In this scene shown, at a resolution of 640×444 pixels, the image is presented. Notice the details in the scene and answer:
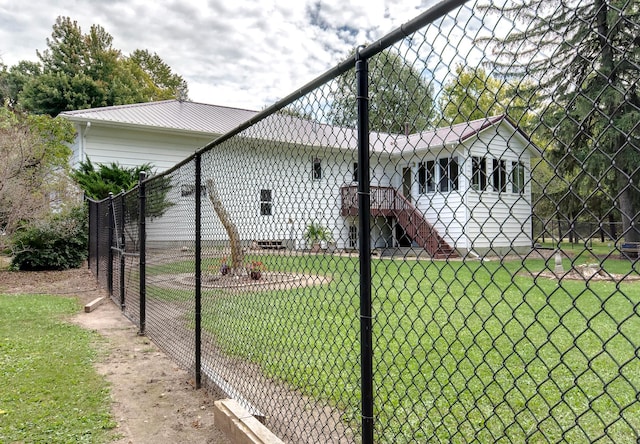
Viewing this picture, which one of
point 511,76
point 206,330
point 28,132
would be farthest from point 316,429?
point 28,132

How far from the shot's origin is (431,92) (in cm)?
137

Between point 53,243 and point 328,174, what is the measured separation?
9.28 metres

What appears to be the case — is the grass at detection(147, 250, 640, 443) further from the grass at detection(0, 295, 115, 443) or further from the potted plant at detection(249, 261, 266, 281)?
the grass at detection(0, 295, 115, 443)

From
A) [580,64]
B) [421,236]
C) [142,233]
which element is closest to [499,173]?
[580,64]

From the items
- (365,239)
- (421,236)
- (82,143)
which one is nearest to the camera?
(365,239)

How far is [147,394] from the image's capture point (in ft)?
10.5

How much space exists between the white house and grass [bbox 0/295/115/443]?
1436 mm

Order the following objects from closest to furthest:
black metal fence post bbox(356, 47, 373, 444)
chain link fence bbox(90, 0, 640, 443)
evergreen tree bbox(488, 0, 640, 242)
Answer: evergreen tree bbox(488, 0, 640, 242), chain link fence bbox(90, 0, 640, 443), black metal fence post bbox(356, 47, 373, 444)

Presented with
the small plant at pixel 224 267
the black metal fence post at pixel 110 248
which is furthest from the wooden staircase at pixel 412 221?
the black metal fence post at pixel 110 248

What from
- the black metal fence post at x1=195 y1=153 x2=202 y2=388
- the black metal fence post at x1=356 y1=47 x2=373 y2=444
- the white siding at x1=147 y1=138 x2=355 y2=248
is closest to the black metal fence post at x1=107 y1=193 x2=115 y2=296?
the white siding at x1=147 y1=138 x2=355 y2=248

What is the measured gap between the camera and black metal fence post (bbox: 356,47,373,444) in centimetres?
156

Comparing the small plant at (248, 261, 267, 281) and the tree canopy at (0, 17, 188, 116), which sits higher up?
the tree canopy at (0, 17, 188, 116)

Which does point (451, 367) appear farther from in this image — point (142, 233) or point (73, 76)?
point (73, 76)

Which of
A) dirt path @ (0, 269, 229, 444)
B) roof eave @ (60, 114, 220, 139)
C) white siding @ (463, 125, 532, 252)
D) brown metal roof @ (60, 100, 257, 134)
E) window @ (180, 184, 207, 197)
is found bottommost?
dirt path @ (0, 269, 229, 444)
